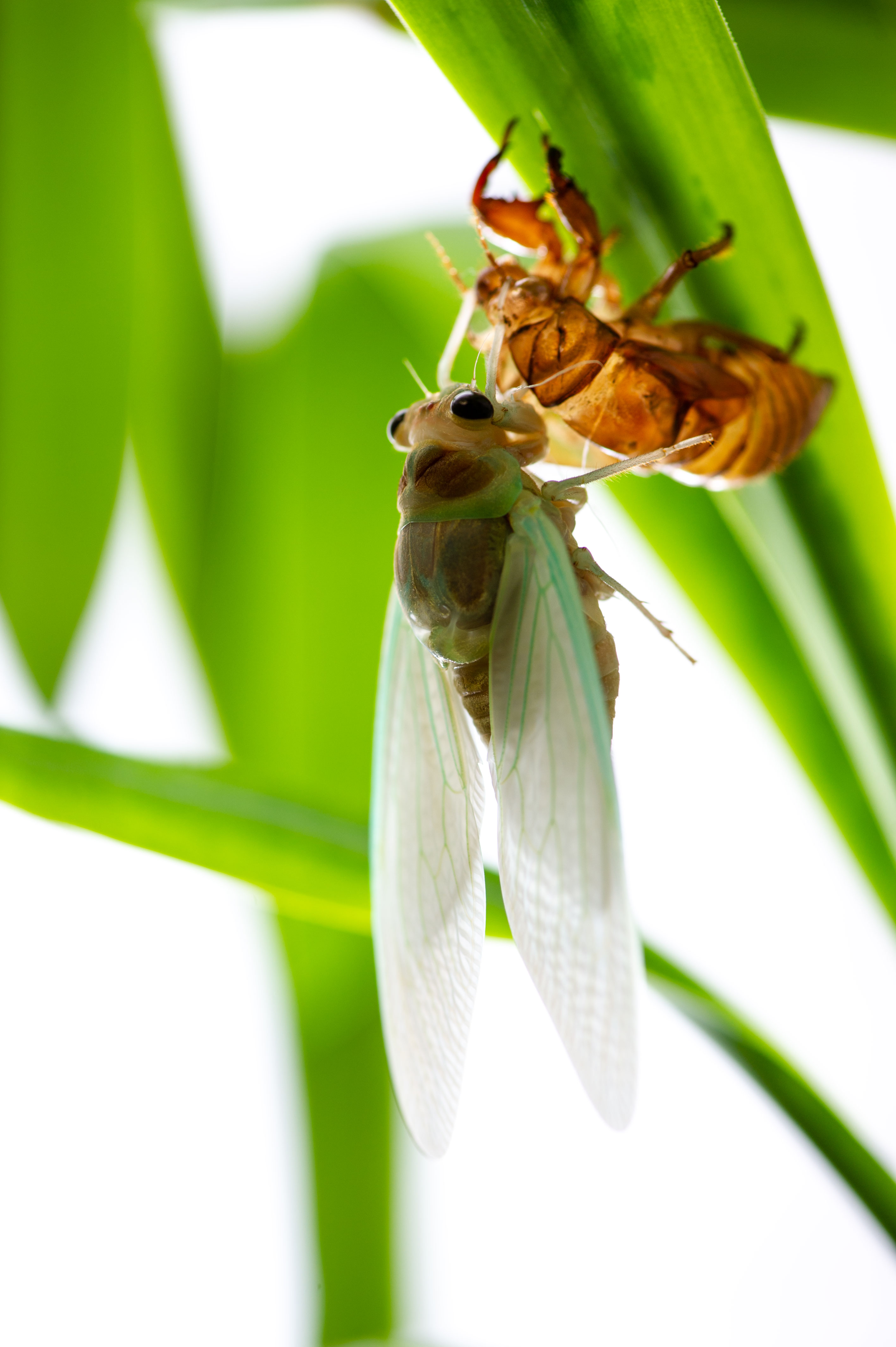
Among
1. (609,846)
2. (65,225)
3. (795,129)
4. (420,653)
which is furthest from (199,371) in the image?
(609,846)

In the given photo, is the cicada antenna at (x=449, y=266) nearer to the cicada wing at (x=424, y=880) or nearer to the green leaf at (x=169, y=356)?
the cicada wing at (x=424, y=880)

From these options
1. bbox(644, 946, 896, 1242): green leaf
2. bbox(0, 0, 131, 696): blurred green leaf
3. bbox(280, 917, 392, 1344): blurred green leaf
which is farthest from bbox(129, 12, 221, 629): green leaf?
bbox(644, 946, 896, 1242): green leaf

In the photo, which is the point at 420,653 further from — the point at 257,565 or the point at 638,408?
the point at 257,565

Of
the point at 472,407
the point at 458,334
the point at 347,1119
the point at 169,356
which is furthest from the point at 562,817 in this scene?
the point at 169,356

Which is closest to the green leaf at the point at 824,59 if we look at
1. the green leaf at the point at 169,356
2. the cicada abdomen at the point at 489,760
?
the cicada abdomen at the point at 489,760

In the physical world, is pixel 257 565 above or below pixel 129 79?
below

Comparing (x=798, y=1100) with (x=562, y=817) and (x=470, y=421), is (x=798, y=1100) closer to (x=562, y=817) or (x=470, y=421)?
(x=562, y=817)

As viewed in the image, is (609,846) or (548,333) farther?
(548,333)

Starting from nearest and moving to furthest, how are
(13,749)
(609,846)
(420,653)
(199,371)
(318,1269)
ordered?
(609,846), (13,749), (420,653), (318,1269), (199,371)
